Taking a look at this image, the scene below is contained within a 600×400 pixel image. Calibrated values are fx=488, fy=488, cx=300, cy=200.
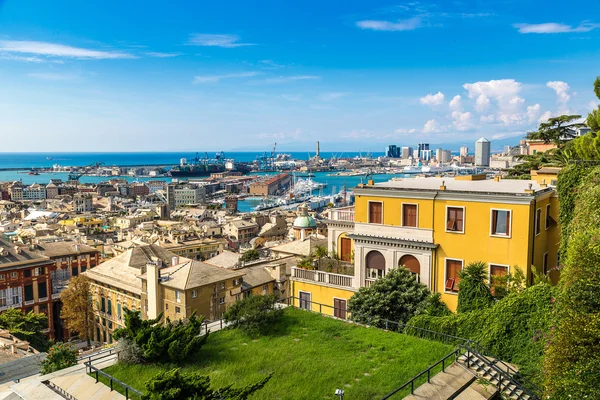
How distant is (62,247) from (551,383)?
51.7 meters

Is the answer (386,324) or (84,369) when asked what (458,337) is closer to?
(386,324)

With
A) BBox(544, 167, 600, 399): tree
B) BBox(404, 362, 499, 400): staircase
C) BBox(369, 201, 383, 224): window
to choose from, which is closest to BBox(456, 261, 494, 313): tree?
BBox(404, 362, 499, 400): staircase

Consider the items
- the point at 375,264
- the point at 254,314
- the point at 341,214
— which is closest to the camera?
the point at 254,314

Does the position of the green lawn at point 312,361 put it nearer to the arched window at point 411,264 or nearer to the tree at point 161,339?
the tree at point 161,339

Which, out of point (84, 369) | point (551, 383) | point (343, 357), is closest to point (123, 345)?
point (84, 369)

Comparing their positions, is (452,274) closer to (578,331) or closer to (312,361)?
(312,361)

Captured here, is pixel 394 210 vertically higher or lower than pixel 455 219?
higher

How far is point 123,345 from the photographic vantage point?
14.4m

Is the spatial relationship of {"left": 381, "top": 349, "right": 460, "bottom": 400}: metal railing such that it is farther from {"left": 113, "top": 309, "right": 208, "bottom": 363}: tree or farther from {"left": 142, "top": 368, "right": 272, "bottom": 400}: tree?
{"left": 113, "top": 309, "right": 208, "bottom": 363}: tree

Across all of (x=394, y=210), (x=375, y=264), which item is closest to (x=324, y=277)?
(x=375, y=264)

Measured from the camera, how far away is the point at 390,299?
60.1 feet

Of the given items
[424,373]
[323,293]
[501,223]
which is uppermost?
[501,223]

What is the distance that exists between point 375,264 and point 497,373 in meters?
8.39

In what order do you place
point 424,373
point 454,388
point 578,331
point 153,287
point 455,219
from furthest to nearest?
1. point 153,287
2. point 455,219
3. point 424,373
4. point 454,388
5. point 578,331
